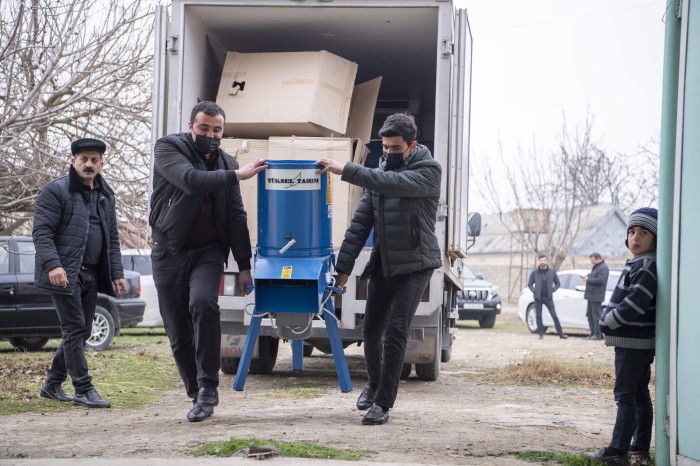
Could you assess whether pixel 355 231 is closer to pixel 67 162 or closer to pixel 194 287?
pixel 194 287

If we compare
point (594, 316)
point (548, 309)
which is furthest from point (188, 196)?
point (548, 309)

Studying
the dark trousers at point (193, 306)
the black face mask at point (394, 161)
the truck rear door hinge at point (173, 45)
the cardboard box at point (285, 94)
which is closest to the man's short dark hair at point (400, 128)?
the black face mask at point (394, 161)

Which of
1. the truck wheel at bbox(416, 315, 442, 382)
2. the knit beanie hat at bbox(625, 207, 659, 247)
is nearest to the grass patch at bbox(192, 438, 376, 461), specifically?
the knit beanie hat at bbox(625, 207, 659, 247)

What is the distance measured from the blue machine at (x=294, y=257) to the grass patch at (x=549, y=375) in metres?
4.01

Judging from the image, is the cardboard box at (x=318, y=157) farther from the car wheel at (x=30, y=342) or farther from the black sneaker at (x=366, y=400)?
the car wheel at (x=30, y=342)

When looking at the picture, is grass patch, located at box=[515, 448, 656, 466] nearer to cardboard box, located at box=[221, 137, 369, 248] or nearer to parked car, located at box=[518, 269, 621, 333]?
cardboard box, located at box=[221, 137, 369, 248]

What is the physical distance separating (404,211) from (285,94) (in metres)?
2.62

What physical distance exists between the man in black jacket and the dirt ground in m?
11.2

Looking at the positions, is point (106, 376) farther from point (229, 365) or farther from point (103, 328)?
point (103, 328)

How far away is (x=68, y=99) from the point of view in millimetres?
12516

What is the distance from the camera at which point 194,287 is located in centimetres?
671

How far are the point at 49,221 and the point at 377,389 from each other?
2.66 metres

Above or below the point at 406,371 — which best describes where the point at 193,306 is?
above

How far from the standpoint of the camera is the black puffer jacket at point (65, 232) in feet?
25.1
